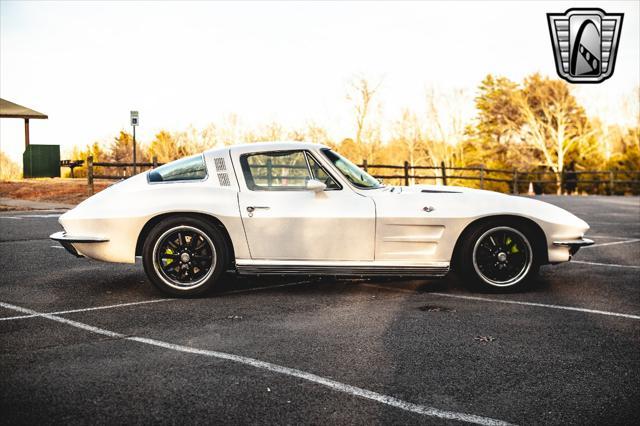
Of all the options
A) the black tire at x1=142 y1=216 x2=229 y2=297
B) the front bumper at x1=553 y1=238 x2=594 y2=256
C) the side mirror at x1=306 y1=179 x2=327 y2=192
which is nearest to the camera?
the side mirror at x1=306 y1=179 x2=327 y2=192

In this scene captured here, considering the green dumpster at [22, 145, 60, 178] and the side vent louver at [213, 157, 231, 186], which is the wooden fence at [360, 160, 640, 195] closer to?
the green dumpster at [22, 145, 60, 178]

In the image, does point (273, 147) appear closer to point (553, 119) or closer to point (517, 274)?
point (517, 274)

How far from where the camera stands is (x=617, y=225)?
12867mm

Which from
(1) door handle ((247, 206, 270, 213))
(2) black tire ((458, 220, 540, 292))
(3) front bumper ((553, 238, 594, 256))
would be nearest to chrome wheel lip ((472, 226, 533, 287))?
(2) black tire ((458, 220, 540, 292))

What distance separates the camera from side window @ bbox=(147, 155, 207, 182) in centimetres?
579

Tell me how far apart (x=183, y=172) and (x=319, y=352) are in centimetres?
260

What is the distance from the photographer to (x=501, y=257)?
5840 mm

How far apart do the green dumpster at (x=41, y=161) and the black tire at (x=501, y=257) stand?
79.7ft

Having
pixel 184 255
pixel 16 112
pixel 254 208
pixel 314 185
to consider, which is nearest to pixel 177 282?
pixel 184 255

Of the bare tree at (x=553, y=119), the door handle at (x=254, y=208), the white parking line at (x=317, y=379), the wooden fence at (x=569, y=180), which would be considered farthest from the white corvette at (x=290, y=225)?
the bare tree at (x=553, y=119)

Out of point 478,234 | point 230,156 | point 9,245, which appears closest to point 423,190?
point 478,234

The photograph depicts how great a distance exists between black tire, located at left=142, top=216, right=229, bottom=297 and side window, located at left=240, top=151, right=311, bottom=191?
1.91 feet

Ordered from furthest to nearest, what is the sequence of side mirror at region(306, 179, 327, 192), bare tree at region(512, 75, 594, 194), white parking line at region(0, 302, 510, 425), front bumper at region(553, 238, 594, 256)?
bare tree at region(512, 75, 594, 194), front bumper at region(553, 238, 594, 256), side mirror at region(306, 179, 327, 192), white parking line at region(0, 302, 510, 425)

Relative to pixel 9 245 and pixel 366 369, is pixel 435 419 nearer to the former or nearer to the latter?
pixel 366 369
